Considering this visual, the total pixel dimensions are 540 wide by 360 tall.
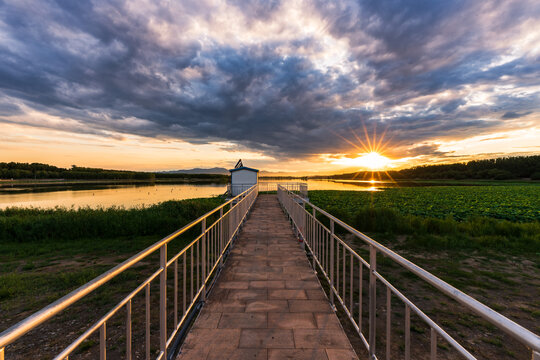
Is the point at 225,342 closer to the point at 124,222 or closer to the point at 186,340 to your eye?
the point at 186,340

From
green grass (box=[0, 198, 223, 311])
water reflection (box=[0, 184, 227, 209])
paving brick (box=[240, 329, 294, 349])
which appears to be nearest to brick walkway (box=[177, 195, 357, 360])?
paving brick (box=[240, 329, 294, 349])

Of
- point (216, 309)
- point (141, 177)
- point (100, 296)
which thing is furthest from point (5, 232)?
point (141, 177)

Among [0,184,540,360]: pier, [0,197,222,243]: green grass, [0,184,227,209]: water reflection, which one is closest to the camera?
[0,184,540,360]: pier

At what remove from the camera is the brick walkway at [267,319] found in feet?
8.31

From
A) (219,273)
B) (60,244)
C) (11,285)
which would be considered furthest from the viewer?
(60,244)

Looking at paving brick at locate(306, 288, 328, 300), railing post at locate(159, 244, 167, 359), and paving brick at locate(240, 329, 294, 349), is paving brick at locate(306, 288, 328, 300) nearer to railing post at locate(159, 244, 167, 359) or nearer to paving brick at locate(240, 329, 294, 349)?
paving brick at locate(240, 329, 294, 349)

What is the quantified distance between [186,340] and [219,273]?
76.5 inches

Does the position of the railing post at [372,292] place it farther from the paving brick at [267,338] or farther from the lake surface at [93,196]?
the lake surface at [93,196]

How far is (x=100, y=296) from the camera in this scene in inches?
197

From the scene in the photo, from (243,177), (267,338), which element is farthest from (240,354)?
(243,177)

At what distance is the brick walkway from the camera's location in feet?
8.31

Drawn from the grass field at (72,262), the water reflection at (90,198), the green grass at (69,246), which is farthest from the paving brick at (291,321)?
the water reflection at (90,198)

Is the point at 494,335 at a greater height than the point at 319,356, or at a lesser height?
lesser

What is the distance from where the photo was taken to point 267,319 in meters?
3.12
